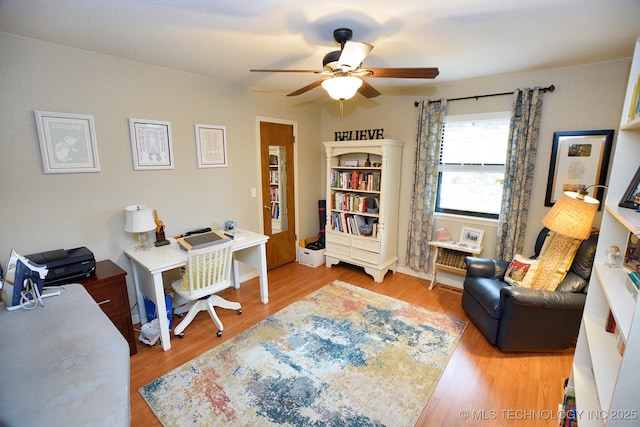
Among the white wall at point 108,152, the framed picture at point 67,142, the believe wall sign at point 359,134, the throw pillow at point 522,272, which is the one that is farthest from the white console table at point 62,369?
the believe wall sign at point 359,134

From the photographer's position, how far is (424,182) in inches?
139

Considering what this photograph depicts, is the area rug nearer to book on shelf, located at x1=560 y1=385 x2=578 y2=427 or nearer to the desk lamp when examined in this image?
book on shelf, located at x1=560 y1=385 x2=578 y2=427

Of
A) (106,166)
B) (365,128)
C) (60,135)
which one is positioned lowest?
(106,166)

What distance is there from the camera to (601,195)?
2586 millimetres

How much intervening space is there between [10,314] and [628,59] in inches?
180

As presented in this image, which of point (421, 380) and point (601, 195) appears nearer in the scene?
point (421, 380)

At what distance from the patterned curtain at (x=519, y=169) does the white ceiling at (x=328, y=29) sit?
1.18 feet

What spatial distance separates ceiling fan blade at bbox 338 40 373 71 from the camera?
1.59m

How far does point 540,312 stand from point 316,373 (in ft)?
5.97

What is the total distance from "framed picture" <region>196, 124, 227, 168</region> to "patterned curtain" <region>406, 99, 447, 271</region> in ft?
7.77

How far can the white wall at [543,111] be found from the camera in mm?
2521

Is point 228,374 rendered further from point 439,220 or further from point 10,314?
point 439,220

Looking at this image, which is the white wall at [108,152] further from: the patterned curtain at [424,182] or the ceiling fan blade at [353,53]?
the patterned curtain at [424,182]

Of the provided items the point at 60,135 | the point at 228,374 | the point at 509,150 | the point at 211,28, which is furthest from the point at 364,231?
the point at 60,135
